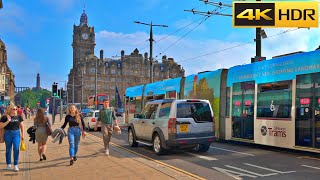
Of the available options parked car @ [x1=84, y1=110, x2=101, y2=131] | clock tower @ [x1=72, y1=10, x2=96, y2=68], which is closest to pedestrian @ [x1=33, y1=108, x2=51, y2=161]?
parked car @ [x1=84, y1=110, x2=101, y2=131]

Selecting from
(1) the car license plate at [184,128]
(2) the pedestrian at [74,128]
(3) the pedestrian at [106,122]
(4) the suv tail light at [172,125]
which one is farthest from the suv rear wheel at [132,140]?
(2) the pedestrian at [74,128]

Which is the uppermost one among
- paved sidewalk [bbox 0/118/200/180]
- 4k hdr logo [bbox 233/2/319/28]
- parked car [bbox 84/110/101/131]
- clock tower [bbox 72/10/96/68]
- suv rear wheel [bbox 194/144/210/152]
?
clock tower [bbox 72/10/96/68]

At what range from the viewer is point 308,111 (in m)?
11.2

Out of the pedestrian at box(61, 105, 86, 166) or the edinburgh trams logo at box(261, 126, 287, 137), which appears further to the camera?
the edinburgh trams logo at box(261, 126, 287, 137)

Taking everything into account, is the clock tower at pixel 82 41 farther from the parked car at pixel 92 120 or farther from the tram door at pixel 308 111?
the tram door at pixel 308 111

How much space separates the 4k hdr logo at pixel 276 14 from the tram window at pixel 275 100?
4.75 m

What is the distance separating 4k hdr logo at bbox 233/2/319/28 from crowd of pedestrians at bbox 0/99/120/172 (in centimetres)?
851

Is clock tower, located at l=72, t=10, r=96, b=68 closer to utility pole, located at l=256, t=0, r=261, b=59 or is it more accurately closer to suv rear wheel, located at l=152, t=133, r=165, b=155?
utility pole, located at l=256, t=0, r=261, b=59

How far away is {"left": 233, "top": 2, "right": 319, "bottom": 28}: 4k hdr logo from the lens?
16.2 m

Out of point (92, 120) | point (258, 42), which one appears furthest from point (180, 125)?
point (92, 120)

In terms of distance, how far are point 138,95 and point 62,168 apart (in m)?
15.3

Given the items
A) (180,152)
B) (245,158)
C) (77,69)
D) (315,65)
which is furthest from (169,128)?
(77,69)

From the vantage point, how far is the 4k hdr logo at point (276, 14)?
16234 millimetres

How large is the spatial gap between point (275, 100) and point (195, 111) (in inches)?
110
